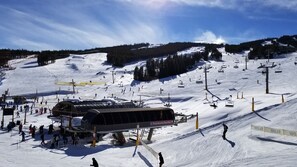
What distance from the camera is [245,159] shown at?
16.7 metres

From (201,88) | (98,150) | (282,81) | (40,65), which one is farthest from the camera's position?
(40,65)

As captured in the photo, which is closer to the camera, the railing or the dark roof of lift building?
the railing

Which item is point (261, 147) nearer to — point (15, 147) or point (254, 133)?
point (254, 133)

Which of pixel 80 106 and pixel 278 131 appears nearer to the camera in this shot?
pixel 278 131

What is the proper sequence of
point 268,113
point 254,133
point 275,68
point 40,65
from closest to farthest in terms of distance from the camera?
point 254,133 < point 268,113 < point 275,68 < point 40,65

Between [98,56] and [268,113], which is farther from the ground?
[98,56]

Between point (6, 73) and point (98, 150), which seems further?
point (6, 73)

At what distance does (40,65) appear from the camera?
5241 inches

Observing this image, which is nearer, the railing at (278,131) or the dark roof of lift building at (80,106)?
the railing at (278,131)

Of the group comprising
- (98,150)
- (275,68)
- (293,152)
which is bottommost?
(98,150)

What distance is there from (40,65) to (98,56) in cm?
4460

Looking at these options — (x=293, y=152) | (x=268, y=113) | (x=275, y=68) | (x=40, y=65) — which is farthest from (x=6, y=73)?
(x=293, y=152)

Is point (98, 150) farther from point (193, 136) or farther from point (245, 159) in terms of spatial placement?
point (245, 159)

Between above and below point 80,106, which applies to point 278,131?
below
